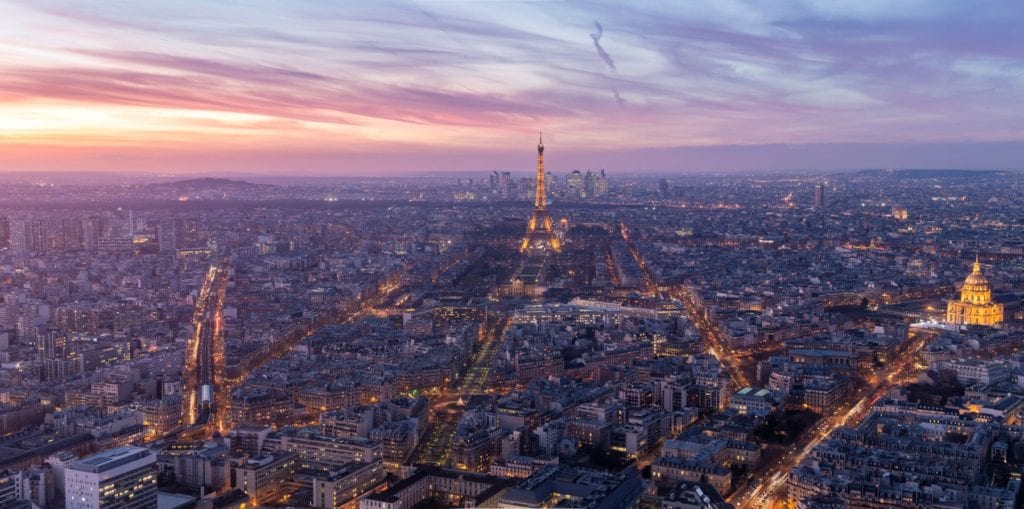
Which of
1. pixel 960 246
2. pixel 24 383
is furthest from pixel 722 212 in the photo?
pixel 24 383

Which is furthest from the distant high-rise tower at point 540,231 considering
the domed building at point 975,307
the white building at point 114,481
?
the white building at point 114,481

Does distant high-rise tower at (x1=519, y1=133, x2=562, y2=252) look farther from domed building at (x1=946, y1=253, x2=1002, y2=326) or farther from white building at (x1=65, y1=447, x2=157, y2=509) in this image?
white building at (x1=65, y1=447, x2=157, y2=509)

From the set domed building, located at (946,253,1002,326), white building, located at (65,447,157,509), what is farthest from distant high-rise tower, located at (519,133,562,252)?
white building, located at (65,447,157,509)

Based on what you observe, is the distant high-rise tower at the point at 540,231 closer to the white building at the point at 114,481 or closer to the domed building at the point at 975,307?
the domed building at the point at 975,307

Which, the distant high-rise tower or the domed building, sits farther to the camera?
the distant high-rise tower

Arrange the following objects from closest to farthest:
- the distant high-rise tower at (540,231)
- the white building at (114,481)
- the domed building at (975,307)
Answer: the white building at (114,481), the domed building at (975,307), the distant high-rise tower at (540,231)

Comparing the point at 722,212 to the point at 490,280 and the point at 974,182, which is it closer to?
the point at 490,280

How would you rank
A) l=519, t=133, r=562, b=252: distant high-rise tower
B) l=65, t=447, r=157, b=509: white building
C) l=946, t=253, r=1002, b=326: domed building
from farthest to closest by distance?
l=519, t=133, r=562, b=252: distant high-rise tower
l=946, t=253, r=1002, b=326: domed building
l=65, t=447, r=157, b=509: white building

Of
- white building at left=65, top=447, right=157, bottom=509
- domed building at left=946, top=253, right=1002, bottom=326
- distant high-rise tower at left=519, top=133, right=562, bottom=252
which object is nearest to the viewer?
white building at left=65, top=447, right=157, bottom=509

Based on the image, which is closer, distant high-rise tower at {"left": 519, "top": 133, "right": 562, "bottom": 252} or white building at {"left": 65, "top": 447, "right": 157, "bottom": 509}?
white building at {"left": 65, "top": 447, "right": 157, "bottom": 509}
